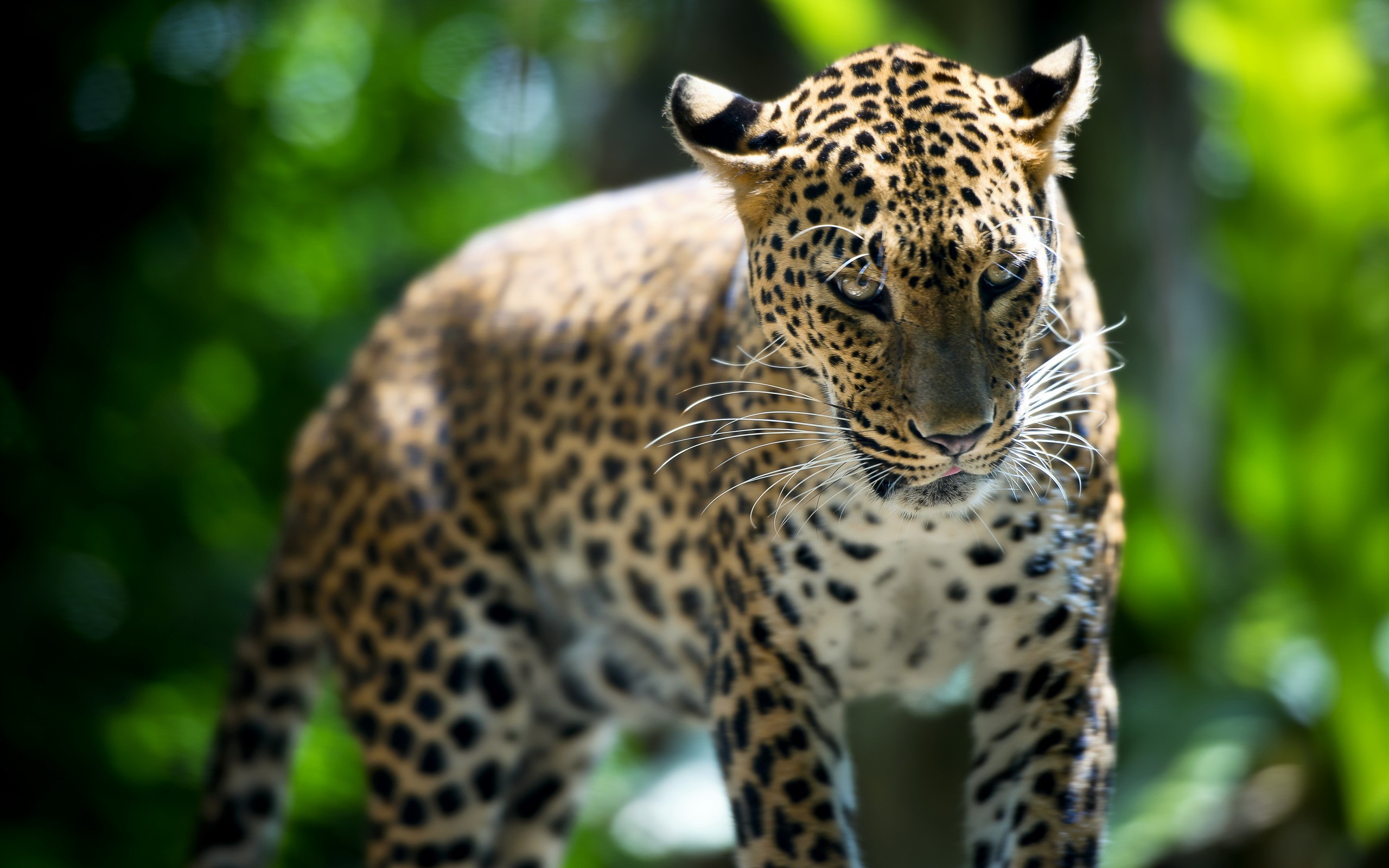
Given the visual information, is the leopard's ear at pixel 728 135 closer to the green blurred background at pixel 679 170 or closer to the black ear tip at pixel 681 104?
the black ear tip at pixel 681 104

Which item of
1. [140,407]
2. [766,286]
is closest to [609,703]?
[766,286]

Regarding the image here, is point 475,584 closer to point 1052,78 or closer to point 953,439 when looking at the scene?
point 953,439

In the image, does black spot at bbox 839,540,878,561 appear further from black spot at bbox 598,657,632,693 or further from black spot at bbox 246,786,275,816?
black spot at bbox 246,786,275,816

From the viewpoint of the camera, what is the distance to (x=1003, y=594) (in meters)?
3.54

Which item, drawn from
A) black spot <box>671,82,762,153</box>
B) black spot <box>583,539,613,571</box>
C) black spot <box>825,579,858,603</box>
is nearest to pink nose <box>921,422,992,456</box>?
black spot <box>825,579,858,603</box>

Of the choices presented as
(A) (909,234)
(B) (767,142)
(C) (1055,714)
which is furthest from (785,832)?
(B) (767,142)

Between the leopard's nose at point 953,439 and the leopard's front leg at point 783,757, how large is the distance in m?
0.80

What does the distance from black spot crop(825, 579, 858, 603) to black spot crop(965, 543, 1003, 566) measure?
0.95ft

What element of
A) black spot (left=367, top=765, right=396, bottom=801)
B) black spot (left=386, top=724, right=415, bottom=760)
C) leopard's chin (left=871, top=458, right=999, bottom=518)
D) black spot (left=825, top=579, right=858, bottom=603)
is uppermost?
leopard's chin (left=871, top=458, right=999, bottom=518)

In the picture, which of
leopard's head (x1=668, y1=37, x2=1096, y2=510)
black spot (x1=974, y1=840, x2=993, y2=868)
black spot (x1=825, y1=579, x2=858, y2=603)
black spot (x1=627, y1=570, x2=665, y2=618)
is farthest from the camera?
black spot (x1=627, y1=570, x2=665, y2=618)

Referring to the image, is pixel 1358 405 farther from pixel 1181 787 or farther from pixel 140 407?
pixel 140 407

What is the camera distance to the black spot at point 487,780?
4.54 meters

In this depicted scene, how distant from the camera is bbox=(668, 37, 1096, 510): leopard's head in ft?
9.90

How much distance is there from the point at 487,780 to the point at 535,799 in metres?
0.51
